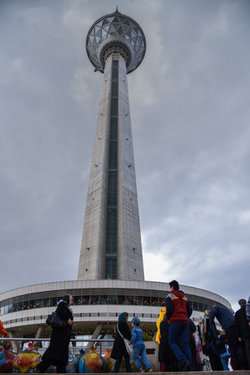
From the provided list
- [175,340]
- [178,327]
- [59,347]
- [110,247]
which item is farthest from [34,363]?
[110,247]

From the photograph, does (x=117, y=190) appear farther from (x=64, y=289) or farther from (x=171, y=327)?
(x=171, y=327)

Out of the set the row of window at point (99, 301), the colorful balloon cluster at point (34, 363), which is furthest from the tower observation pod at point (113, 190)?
the colorful balloon cluster at point (34, 363)

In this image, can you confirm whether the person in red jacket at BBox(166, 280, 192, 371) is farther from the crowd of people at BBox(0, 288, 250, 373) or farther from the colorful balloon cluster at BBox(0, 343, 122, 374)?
→ the colorful balloon cluster at BBox(0, 343, 122, 374)

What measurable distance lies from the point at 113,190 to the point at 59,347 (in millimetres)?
44499

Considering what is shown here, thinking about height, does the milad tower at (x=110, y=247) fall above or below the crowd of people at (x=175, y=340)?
above

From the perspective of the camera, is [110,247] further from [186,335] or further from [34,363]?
[186,335]

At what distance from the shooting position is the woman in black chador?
247 inches

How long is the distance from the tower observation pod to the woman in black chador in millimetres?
35837

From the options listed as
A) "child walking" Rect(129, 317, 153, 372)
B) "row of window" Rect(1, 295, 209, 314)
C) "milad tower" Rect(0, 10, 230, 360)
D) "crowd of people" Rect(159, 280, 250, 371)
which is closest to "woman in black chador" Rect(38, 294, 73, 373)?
"child walking" Rect(129, 317, 153, 372)

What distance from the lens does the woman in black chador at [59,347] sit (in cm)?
629

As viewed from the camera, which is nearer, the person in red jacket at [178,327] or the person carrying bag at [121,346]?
the person in red jacket at [178,327]

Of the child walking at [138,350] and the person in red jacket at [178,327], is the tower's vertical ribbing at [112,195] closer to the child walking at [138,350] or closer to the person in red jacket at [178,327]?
the child walking at [138,350]

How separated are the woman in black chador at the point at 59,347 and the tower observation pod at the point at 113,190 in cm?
3584

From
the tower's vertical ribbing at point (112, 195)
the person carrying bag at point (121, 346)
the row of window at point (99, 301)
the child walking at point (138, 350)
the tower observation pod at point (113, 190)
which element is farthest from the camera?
the tower's vertical ribbing at point (112, 195)
